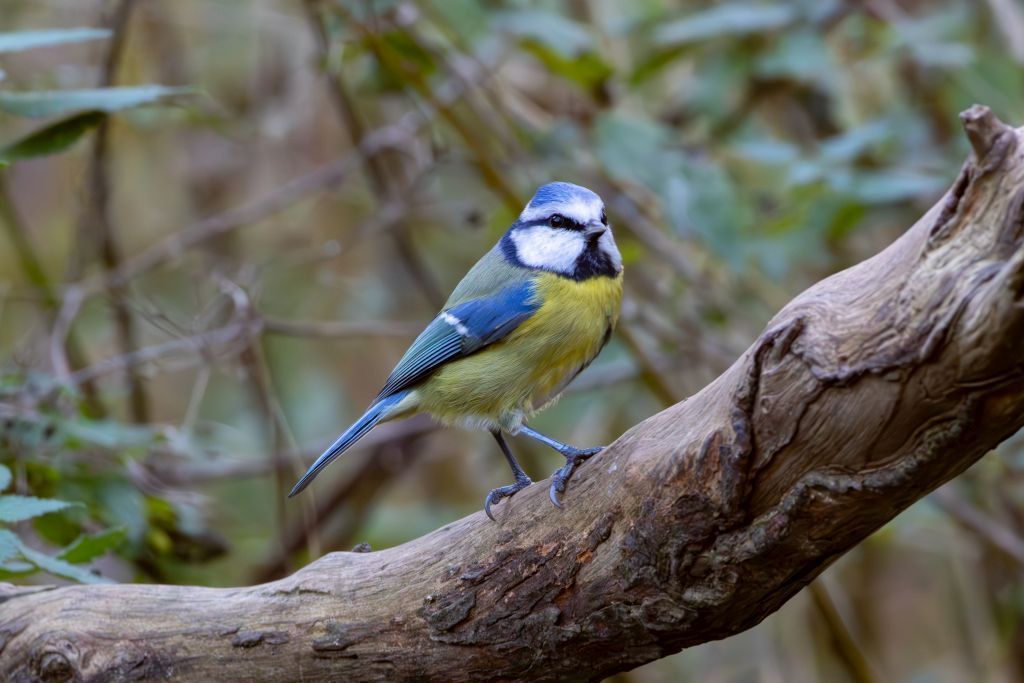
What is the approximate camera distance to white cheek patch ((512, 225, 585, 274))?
6.78 feet

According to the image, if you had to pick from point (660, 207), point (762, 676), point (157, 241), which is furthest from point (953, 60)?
point (157, 241)

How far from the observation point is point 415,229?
3.82m

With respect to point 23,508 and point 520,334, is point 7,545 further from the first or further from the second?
point 520,334

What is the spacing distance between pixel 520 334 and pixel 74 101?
863 millimetres

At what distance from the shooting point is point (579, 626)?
137cm

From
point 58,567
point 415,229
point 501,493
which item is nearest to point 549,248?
point 501,493

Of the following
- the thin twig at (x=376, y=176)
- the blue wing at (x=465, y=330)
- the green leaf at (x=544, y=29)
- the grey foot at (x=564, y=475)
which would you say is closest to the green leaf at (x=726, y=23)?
the green leaf at (x=544, y=29)

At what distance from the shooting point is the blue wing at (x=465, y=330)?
1.96 meters

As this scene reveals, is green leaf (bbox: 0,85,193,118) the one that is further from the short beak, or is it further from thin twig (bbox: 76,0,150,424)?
thin twig (bbox: 76,0,150,424)

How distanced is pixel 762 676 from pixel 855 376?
250 cm

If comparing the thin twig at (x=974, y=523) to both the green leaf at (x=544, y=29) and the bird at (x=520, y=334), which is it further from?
the green leaf at (x=544, y=29)

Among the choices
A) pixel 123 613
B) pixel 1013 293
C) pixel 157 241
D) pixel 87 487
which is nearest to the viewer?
pixel 1013 293

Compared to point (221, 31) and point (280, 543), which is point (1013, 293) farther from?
point (221, 31)

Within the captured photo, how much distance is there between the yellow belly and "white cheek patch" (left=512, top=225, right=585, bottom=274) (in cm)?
5
